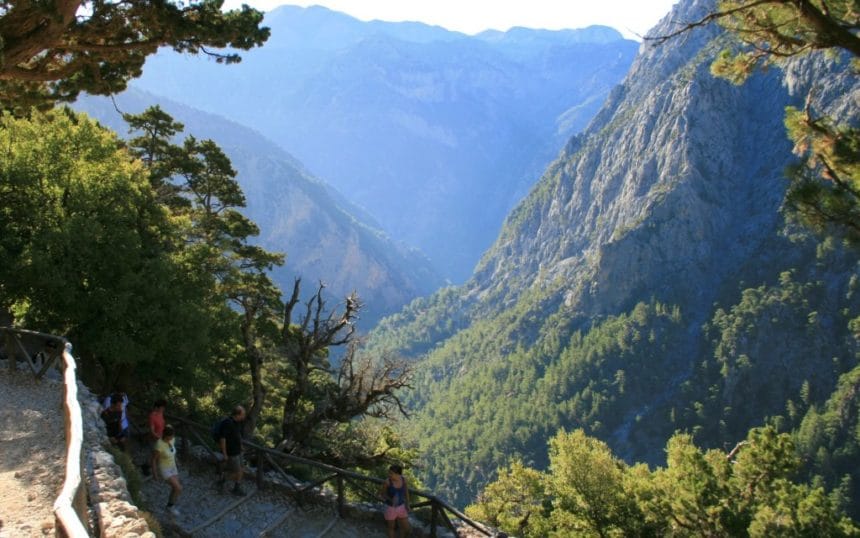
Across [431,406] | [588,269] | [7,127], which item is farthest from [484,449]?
[7,127]

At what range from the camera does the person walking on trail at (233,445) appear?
13.3 metres

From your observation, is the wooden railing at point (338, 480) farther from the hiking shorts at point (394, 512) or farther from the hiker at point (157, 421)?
→ the hiker at point (157, 421)

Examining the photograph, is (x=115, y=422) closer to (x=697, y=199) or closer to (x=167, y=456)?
(x=167, y=456)

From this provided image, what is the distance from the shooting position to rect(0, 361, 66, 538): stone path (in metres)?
8.13

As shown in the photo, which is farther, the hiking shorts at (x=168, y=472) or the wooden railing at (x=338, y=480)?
the wooden railing at (x=338, y=480)

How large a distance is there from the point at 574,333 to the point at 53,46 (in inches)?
6821

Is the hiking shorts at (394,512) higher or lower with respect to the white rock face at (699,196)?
lower

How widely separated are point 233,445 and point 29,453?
416 centimetres

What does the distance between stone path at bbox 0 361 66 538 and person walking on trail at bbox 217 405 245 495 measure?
321 centimetres

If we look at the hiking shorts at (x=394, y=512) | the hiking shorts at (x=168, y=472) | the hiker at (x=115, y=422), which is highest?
the hiking shorts at (x=394, y=512)

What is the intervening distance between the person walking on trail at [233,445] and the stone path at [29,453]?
10.5 feet

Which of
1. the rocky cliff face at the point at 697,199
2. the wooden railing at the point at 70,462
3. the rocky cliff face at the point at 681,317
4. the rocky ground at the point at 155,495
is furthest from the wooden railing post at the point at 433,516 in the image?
the rocky cliff face at the point at 697,199

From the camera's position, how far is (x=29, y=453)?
10.4m

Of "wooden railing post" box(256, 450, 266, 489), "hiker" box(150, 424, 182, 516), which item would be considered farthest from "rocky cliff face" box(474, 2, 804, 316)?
"hiker" box(150, 424, 182, 516)
